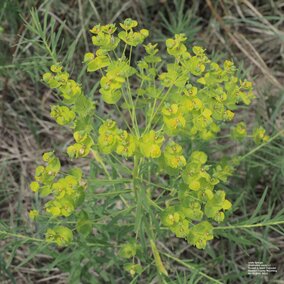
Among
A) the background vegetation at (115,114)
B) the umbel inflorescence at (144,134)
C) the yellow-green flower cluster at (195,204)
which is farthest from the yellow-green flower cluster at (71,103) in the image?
the background vegetation at (115,114)

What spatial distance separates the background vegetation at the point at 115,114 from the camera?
2.89 metres

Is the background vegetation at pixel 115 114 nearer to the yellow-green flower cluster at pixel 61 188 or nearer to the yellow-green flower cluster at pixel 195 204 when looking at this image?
the yellow-green flower cluster at pixel 195 204

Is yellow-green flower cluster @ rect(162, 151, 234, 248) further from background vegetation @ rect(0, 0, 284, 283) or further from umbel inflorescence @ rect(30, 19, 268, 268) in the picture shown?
background vegetation @ rect(0, 0, 284, 283)

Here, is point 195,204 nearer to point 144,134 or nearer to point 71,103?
point 144,134

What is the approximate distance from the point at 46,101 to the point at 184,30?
3.54 feet

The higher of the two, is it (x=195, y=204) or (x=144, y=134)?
(x=144, y=134)

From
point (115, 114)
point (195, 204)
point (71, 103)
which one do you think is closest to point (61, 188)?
point (71, 103)

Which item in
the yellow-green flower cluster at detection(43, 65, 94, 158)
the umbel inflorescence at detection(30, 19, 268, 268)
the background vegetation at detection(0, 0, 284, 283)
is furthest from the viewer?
the background vegetation at detection(0, 0, 284, 283)

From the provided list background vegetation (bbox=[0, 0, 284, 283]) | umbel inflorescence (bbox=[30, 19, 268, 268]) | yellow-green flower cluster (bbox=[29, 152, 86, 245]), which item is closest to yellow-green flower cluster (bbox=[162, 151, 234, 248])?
umbel inflorescence (bbox=[30, 19, 268, 268])

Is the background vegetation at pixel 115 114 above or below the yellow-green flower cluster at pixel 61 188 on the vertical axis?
below

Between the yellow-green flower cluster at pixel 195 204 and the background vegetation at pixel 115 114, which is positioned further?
the background vegetation at pixel 115 114

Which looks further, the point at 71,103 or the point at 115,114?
the point at 115,114

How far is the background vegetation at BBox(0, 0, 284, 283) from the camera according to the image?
2891 mm

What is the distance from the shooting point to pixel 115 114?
339 centimetres
